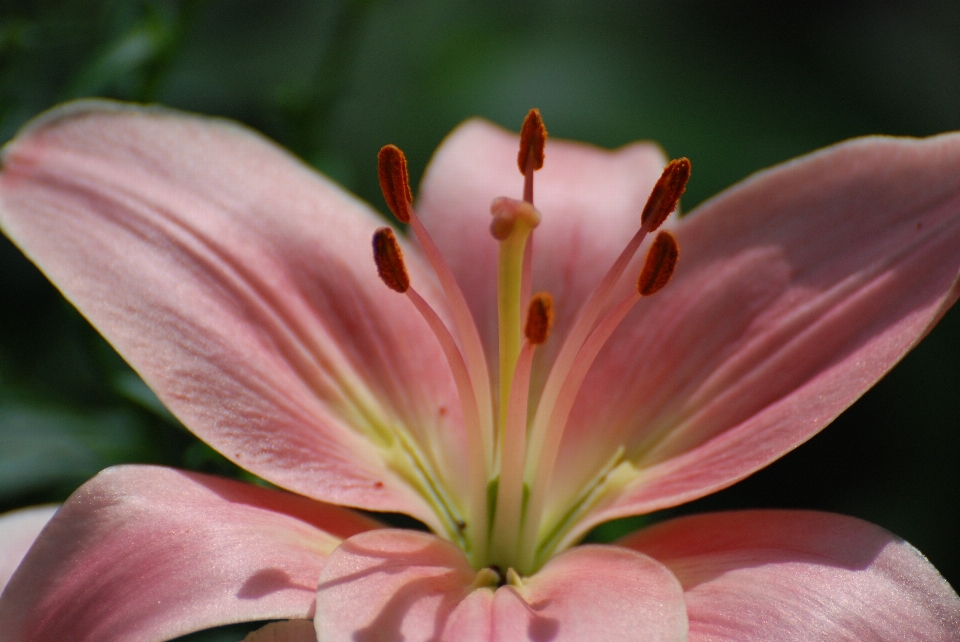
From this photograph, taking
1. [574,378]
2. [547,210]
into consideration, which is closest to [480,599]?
[574,378]

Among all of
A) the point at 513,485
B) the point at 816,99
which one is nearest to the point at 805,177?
the point at 513,485

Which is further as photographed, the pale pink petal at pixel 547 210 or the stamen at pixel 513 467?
the pale pink petal at pixel 547 210

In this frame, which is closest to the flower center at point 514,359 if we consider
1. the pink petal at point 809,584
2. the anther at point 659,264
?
the anther at point 659,264

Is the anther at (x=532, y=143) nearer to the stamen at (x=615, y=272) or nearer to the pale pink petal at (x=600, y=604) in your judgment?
the stamen at (x=615, y=272)

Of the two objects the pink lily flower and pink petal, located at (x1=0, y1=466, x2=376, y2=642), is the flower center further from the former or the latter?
pink petal, located at (x1=0, y1=466, x2=376, y2=642)

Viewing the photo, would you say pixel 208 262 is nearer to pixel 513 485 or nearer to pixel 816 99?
pixel 513 485

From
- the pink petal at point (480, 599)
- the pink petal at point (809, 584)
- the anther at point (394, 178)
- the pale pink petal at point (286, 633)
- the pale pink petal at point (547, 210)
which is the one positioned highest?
the anther at point (394, 178)
